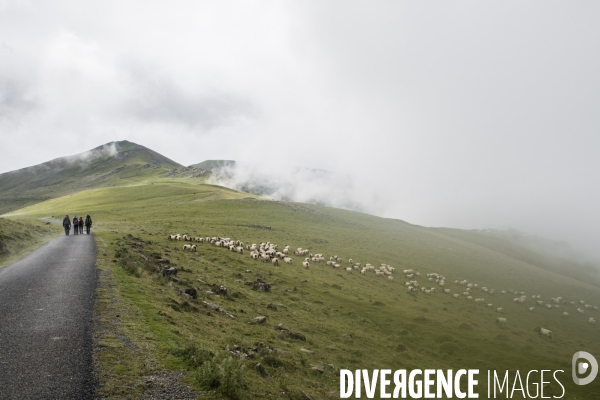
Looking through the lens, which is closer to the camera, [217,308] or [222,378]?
[222,378]

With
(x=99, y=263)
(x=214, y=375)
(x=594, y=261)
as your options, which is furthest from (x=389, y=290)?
(x=594, y=261)

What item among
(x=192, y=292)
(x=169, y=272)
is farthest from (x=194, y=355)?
(x=169, y=272)

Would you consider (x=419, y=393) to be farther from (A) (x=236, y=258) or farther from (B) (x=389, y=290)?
(A) (x=236, y=258)

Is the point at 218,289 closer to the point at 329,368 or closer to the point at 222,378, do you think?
the point at 329,368

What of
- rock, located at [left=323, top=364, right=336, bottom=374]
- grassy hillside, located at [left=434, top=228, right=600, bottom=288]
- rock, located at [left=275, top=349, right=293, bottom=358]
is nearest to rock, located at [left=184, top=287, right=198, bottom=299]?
rock, located at [left=275, top=349, right=293, bottom=358]

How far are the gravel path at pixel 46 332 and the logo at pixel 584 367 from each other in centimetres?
2687

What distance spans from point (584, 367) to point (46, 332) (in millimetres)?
31983

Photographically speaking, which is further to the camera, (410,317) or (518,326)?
(518,326)

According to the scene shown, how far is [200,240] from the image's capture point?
45.7 m

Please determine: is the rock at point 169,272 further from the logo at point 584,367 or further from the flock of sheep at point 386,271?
the logo at point 584,367

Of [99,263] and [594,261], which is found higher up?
[99,263]

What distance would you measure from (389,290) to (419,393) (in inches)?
884

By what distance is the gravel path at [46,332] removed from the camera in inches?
337

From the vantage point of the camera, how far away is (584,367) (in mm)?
23250
